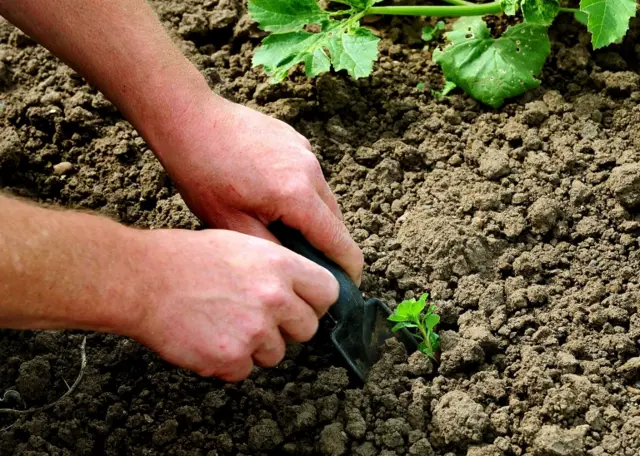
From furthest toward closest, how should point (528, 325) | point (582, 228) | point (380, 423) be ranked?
point (582, 228) < point (528, 325) < point (380, 423)

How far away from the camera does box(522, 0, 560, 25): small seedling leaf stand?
106 inches

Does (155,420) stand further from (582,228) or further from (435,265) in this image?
(582,228)

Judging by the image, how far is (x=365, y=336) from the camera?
7.50ft

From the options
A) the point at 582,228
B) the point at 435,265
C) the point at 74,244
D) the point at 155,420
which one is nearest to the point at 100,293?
the point at 74,244

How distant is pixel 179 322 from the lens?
76.1 inches

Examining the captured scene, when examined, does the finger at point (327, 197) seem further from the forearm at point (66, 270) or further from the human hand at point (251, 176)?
the forearm at point (66, 270)

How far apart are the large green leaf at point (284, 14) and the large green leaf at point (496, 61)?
40cm

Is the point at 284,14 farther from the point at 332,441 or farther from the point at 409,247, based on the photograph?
the point at 332,441

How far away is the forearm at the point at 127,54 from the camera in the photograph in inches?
90.0

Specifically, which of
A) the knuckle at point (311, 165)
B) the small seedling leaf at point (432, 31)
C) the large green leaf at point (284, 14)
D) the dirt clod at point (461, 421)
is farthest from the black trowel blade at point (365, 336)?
the small seedling leaf at point (432, 31)

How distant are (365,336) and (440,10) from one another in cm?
113

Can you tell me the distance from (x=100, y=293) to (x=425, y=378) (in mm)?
864

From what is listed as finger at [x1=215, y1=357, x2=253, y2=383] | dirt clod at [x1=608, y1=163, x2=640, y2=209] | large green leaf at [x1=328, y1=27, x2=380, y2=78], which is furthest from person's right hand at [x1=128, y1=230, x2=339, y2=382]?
dirt clod at [x1=608, y1=163, x2=640, y2=209]

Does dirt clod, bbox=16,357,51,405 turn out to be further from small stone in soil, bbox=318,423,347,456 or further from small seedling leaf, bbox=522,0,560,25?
small seedling leaf, bbox=522,0,560,25
